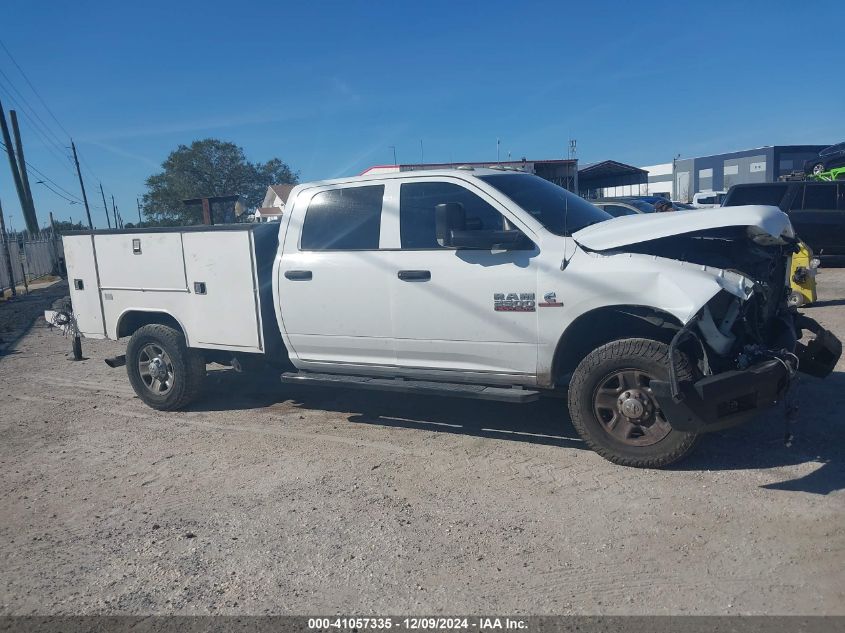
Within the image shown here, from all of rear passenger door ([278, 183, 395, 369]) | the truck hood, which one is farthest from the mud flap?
rear passenger door ([278, 183, 395, 369])

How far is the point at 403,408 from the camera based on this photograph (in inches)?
254

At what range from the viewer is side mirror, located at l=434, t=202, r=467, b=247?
4.93 metres

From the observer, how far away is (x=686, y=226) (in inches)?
175

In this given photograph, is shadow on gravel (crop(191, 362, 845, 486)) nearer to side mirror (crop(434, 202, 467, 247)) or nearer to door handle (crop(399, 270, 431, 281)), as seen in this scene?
door handle (crop(399, 270, 431, 281))

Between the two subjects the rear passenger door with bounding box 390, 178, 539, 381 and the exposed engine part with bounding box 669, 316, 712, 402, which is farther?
the rear passenger door with bounding box 390, 178, 539, 381

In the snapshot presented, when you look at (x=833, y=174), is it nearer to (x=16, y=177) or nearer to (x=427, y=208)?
(x=427, y=208)

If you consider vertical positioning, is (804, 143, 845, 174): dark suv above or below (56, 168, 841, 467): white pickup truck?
above

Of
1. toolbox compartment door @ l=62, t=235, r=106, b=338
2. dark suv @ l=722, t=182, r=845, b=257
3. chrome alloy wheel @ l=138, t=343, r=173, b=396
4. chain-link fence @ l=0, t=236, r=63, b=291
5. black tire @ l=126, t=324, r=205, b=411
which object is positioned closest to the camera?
black tire @ l=126, t=324, r=205, b=411

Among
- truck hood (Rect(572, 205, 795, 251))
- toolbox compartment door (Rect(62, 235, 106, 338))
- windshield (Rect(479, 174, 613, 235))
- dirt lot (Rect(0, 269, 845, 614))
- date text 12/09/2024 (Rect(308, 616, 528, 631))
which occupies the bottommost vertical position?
date text 12/09/2024 (Rect(308, 616, 528, 631))

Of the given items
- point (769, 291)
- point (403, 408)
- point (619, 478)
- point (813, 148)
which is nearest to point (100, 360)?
point (403, 408)

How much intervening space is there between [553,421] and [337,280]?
2.18 meters

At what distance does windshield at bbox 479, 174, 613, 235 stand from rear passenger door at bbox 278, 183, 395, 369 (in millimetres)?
1064

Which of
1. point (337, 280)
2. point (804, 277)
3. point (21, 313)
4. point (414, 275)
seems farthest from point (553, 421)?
point (21, 313)

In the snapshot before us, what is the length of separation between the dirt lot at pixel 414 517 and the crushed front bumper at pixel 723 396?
1.50ft
